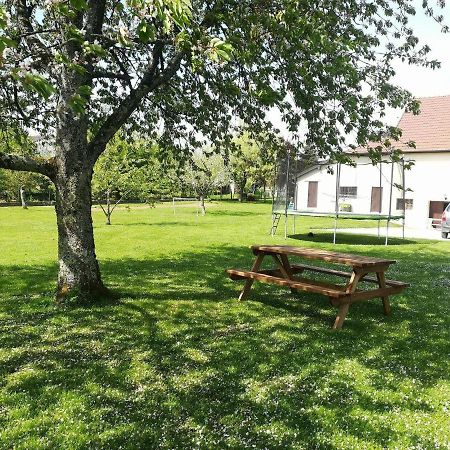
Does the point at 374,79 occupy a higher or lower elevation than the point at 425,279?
higher

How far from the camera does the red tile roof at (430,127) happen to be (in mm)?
30069

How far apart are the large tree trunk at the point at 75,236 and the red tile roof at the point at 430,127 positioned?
2485cm

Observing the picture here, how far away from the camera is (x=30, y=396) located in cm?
434

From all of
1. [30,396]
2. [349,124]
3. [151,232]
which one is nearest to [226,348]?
[30,396]

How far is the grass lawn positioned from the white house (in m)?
17.8

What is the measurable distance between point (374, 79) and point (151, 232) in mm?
14984

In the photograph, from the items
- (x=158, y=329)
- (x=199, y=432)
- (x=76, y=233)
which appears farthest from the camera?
(x=76, y=233)

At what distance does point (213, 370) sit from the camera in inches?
197

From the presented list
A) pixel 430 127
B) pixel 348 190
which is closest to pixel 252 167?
pixel 430 127

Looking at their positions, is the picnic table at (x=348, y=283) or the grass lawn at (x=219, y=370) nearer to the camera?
the grass lawn at (x=219, y=370)

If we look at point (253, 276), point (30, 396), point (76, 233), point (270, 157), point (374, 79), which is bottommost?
point (30, 396)

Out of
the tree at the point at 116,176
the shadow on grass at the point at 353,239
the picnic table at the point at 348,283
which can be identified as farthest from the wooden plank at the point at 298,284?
the tree at the point at 116,176

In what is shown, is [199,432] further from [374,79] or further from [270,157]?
[270,157]

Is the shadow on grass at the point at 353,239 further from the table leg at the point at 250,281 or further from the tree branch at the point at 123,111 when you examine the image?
the tree branch at the point at 123,111
